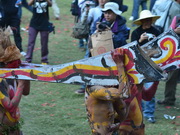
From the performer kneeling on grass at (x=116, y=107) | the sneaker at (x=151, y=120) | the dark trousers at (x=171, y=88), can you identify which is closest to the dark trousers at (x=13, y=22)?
the dark trousers at (x=171, y=88)

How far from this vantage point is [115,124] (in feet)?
14.2

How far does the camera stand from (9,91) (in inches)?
180

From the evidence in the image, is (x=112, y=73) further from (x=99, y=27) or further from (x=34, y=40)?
(x=34, y=40)

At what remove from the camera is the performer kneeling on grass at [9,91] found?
438 centimetres

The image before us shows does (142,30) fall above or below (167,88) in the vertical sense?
above

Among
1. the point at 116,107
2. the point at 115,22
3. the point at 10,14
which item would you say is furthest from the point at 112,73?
the point at 10,14

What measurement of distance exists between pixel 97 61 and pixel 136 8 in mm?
11281

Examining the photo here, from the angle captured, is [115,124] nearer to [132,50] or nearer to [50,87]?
[132,50]

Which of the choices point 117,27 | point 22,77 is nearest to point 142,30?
point 117,27

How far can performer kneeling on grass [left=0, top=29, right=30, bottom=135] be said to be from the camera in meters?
4.38

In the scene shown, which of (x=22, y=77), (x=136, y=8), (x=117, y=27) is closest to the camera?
(x=22, y=77)

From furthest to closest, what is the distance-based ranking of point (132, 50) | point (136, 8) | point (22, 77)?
point (136, 8)
point (22, 77)
point (132, 50)

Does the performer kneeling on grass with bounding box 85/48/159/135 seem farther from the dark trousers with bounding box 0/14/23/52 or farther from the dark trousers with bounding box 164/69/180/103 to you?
the dark trousers with bounding box 0/14/23/52

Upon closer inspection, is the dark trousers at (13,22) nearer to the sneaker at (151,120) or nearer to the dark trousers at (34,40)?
the dark trousers at (34,40)
